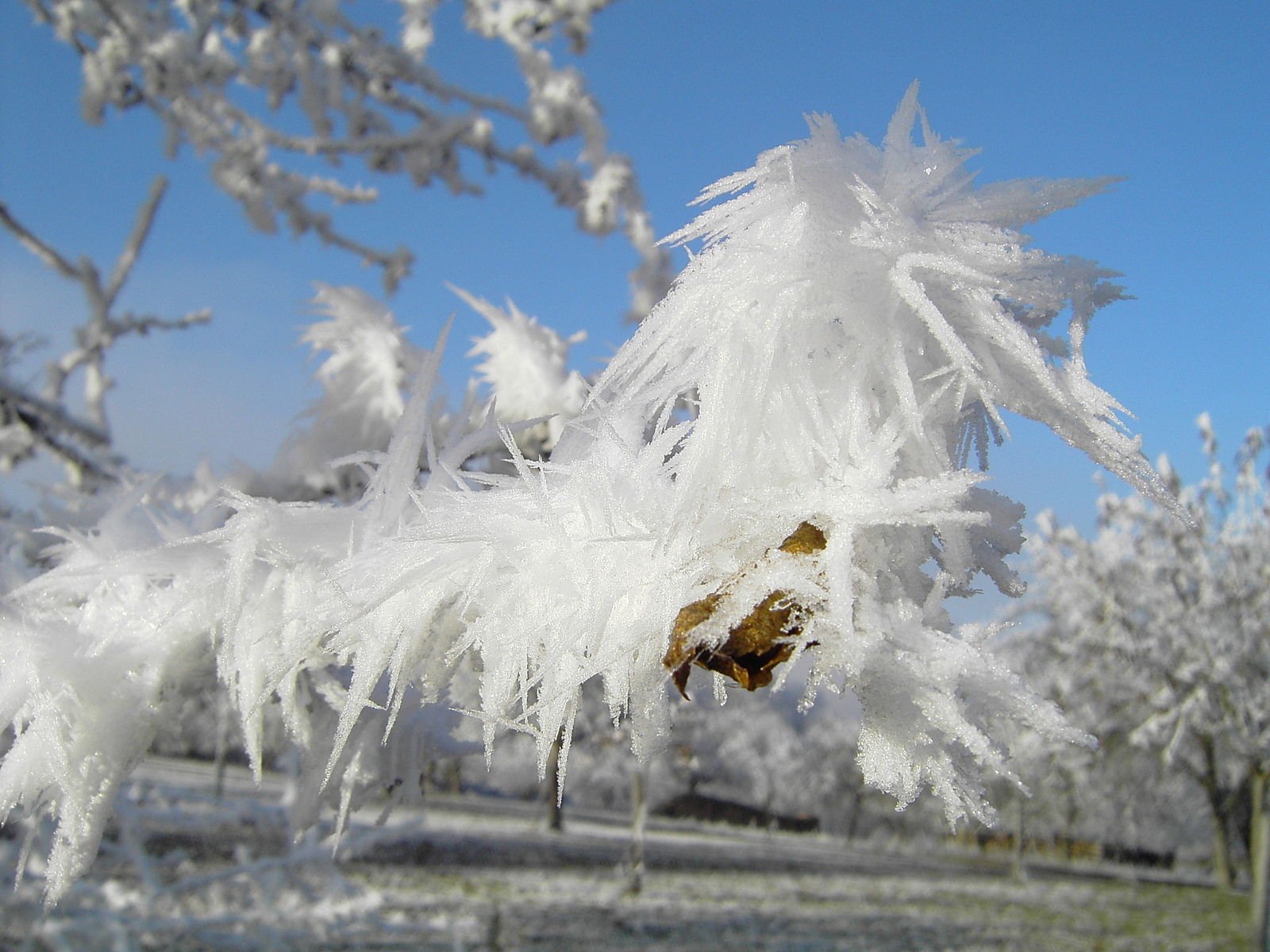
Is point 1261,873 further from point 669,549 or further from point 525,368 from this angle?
point 669,549

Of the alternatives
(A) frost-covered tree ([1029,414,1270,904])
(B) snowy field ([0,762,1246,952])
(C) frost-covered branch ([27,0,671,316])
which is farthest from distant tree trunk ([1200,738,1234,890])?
(C) frost-covered branch ([27,0,671,316])

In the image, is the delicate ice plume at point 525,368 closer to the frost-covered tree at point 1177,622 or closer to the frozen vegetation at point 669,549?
the frozen vegetation at point 669,549

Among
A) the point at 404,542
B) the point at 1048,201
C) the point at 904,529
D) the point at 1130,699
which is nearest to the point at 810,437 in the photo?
the point at 904,529

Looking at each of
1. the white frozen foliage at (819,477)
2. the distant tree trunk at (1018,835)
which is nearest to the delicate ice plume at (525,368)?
the white frozen foliage at (819,477)

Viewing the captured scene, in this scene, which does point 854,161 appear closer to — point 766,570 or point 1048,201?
point 1048,201

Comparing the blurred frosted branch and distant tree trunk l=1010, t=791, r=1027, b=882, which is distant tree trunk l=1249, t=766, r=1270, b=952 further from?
the blurred frosted branch

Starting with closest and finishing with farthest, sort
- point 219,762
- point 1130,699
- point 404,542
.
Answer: point 404,542 < point 1130,699 < point 219,762
